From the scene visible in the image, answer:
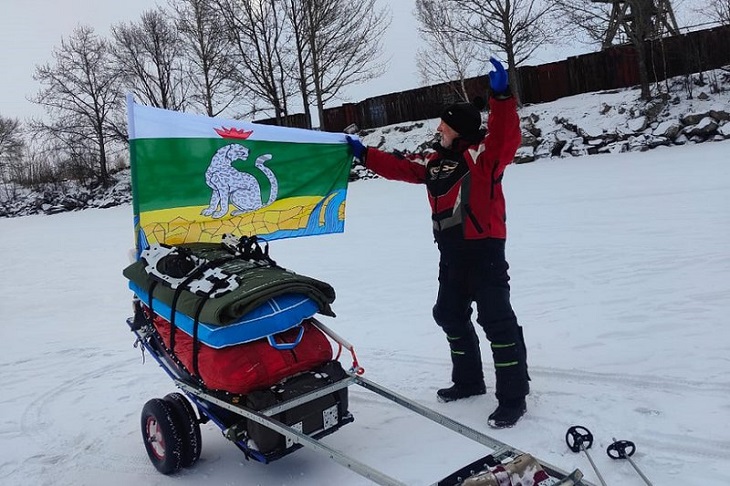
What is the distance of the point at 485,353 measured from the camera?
539cm

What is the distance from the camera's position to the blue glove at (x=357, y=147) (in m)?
4.68

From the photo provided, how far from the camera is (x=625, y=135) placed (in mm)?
21859

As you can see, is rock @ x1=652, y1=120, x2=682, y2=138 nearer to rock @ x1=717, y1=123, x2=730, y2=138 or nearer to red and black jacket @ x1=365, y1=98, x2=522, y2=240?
rock @ x1=717, y1=123, x2=730, y2=138

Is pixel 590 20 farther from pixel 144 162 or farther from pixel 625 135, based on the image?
pixel 144 162

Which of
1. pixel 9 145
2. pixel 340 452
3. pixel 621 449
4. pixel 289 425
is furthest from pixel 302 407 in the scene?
pixel 9 145

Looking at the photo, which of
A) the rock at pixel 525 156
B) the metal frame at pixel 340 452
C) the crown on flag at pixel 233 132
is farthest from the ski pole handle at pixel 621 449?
the rock at pixel 525 156

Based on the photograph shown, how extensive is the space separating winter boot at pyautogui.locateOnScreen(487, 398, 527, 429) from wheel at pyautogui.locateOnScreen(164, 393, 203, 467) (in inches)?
73.5

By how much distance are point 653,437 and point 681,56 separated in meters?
26.6

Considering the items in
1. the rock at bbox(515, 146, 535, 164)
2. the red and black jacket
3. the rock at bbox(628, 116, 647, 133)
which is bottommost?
the red and black jacket

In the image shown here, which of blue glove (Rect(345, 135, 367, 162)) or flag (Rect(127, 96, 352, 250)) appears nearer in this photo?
flag (Rect(127, 96, 352, 250))

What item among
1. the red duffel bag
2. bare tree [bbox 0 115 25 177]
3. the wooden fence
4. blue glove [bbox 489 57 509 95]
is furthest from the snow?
bare tree [bbox 0 115 25 177]

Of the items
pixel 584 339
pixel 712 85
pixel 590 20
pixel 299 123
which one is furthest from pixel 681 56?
pixel 584 339

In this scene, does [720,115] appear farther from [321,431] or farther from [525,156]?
[321,431]

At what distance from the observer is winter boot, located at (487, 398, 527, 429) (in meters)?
3.96
